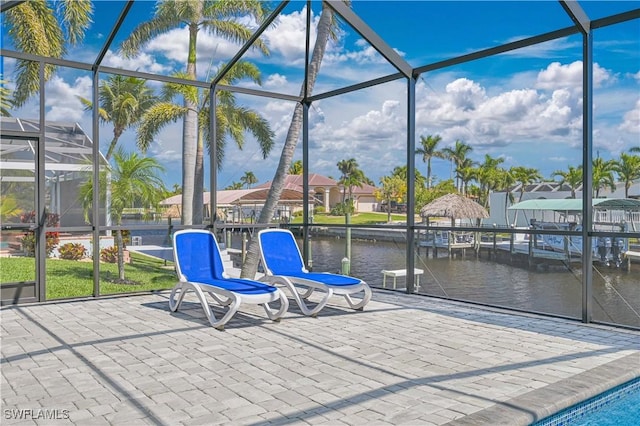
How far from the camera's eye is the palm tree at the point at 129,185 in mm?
8945

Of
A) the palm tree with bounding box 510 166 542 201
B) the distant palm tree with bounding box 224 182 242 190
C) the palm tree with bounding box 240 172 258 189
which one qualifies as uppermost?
the palm tree with bounding box 510 166 542 201

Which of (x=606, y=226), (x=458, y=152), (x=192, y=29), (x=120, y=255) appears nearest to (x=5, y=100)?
(x=120, y=255)

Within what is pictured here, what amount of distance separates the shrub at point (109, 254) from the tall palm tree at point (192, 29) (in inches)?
77.2

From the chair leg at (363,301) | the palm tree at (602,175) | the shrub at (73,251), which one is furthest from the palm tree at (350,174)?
the chair leg at (363,301)

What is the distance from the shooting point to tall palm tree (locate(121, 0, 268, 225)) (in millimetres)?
13227

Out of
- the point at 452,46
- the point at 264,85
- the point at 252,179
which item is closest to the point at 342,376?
the point at 252,179

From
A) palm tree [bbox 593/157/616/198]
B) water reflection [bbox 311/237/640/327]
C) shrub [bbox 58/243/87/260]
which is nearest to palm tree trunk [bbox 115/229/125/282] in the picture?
shrub [bbox 58/243/87/260]

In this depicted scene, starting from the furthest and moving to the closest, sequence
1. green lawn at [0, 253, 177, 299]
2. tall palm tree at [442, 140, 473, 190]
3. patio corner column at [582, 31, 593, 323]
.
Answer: tall palm tree at [442, 140, 473, 190] → green lawn at [0, 253, 177, 299] → patio corner column at [582, 31, 593, 323]

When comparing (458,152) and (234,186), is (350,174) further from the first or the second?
(234,186)

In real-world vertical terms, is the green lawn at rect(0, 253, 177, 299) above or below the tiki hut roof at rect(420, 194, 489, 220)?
below

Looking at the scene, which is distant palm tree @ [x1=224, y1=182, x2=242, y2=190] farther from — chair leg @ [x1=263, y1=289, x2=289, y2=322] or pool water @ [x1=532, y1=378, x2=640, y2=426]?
pool water @ [x1=532, y1=378, x2=640, y2=426]

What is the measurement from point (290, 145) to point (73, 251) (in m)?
3.90

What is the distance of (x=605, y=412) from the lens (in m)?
3.66

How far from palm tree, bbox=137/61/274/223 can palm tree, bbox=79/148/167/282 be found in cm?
101
